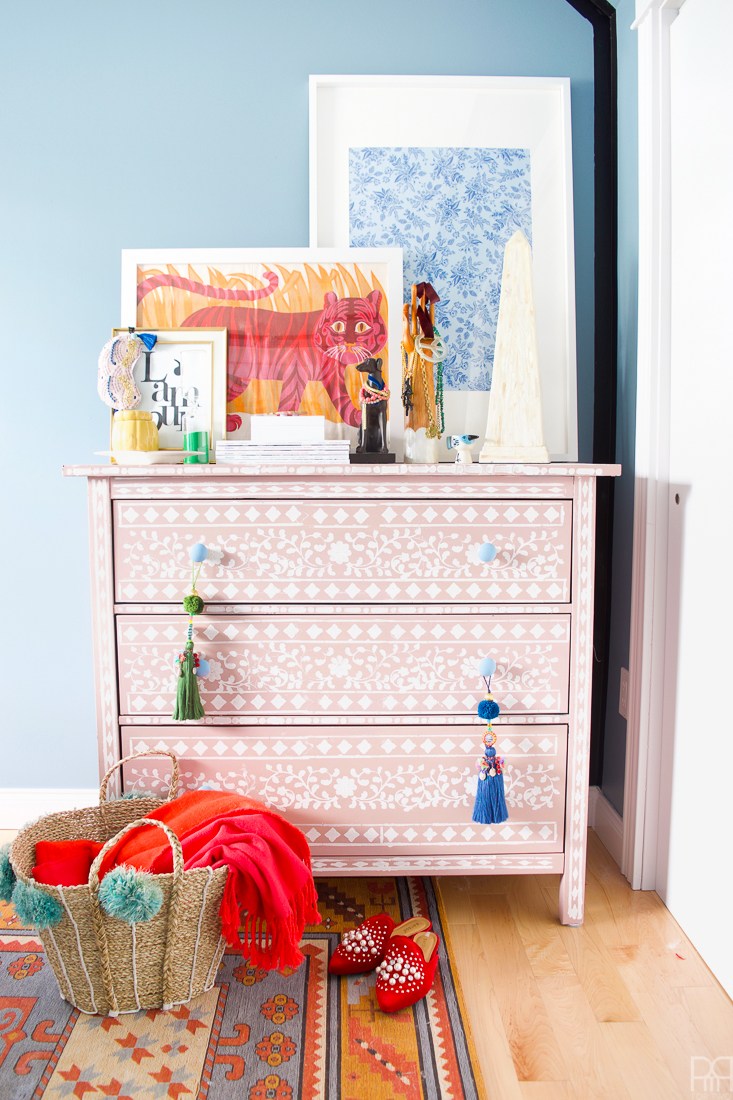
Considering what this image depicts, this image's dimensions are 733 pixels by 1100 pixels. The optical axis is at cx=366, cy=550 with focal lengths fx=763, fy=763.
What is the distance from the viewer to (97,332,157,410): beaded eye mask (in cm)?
191

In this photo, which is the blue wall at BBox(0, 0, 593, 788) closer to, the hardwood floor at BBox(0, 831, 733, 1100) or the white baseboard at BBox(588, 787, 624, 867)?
the white baseboard at BBox(588, 787, 624, 867)

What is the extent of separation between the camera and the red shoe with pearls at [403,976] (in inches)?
56.1

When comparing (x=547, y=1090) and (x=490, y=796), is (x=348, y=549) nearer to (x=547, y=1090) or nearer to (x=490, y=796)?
(x=490, y=796)

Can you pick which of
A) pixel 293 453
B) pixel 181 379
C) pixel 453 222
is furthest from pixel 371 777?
pixel 453 222

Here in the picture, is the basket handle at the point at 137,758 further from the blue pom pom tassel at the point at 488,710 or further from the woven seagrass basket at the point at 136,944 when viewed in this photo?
the blue pom pom tassel at the point at 488,710

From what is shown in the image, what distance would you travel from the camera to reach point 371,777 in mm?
1648

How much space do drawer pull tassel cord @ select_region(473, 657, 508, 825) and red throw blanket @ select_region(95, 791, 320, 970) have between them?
372 mm

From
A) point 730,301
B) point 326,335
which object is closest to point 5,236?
point 326,335

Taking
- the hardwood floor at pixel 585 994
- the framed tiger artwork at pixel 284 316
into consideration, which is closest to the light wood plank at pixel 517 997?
the hardwood floor at pixel 585 994

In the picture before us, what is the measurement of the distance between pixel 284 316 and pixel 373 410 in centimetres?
41

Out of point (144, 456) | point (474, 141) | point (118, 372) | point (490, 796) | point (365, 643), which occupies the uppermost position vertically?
point (474, 141)

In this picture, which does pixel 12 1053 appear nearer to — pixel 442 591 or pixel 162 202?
pixel 442 591

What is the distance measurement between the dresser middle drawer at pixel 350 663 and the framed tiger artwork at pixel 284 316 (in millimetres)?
591

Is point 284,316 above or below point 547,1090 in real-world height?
above
